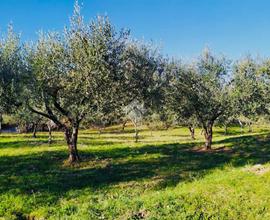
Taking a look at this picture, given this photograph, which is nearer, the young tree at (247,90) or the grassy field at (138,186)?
the grassy field at (138,186)

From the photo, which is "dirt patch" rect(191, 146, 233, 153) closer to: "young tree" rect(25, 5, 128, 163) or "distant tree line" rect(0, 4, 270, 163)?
"distant tree line" rect(0, 4, 270, 163)

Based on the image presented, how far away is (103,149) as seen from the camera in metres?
44.7

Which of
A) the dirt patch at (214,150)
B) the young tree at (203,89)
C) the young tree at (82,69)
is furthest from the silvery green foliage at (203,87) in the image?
the young tree at (82,69)

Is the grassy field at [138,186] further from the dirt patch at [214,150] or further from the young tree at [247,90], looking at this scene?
the young tree at [247,90]

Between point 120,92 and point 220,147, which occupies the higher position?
point 120,92

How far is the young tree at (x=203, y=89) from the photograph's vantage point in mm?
42500

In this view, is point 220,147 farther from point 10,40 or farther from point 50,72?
point 10,40

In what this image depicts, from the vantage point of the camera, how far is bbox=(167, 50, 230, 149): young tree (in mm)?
42500

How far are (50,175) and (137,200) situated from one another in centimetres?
1073

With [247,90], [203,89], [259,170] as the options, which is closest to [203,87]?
[203,89]

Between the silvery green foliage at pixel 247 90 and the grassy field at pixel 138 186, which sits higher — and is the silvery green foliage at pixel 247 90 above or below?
above

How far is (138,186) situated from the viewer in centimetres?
2483

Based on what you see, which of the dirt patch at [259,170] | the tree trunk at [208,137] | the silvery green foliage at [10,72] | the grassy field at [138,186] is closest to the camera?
the grassy field at [138,186]

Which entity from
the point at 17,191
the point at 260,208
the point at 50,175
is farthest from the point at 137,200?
the point at 50,175
